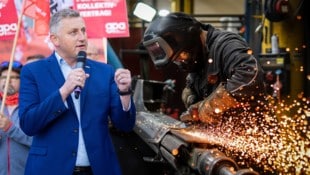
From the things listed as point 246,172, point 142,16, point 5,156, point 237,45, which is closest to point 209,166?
point 246,172

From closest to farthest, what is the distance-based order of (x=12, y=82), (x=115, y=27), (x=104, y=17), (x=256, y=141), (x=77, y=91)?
(x=77, y=91)
(x=256, y=141)
(x=12, y=82)
(x=104, y=17)
(x=115, y=27)

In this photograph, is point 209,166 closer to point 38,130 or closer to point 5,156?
point 38,130

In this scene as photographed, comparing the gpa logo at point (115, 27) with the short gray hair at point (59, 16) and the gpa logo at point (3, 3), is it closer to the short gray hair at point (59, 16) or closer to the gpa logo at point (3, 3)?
the gpa logo at point (3, 3)

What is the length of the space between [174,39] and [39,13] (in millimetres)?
3031

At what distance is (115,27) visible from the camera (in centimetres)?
728

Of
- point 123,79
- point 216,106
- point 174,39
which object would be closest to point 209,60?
point 174,39

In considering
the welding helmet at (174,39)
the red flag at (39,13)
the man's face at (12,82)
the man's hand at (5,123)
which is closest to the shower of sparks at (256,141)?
the welding helmet at (174,39)

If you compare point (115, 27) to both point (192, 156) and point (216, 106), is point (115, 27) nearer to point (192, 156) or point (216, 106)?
point (216, 106)

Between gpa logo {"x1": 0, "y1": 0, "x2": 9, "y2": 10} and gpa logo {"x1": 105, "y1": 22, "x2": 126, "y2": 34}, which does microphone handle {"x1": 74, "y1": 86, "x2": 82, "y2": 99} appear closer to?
gpa logo {"x1": 0, "y1": 0, "x2": 9, "y2": 10}

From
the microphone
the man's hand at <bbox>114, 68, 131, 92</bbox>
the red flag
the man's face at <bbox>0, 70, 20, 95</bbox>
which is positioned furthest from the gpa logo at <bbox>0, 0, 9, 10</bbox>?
the man's hand at <bbox>114, 68, 131, 92</bbox>

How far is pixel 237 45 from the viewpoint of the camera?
421cm

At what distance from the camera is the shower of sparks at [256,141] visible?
13.3ft

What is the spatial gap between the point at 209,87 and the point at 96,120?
109 cm

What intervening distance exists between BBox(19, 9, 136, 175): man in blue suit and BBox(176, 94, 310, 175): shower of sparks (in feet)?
1.99
